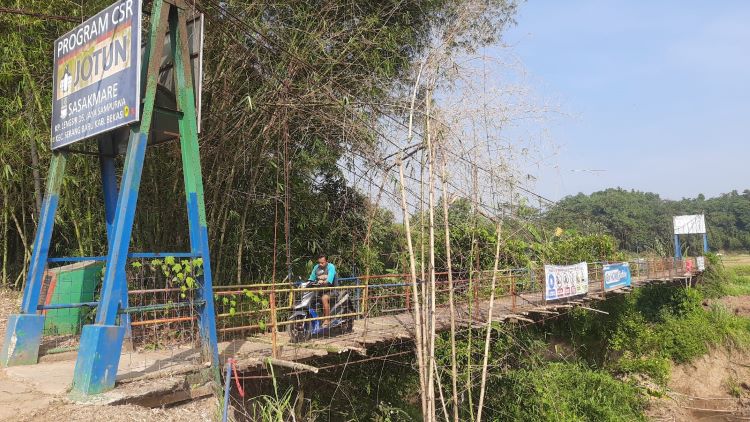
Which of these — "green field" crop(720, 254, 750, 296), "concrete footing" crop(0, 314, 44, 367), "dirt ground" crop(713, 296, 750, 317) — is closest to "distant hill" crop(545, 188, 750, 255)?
"green field" crop(720, 254, 750, 296)

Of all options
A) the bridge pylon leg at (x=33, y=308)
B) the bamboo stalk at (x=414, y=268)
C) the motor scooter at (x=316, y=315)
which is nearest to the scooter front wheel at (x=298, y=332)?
the motor scooter at (x=316, y=315)

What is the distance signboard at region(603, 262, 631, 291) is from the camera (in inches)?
489

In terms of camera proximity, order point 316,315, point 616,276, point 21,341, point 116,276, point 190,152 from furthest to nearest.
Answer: point 616,276
point 316,315
point 21,341
point 190,152
point 116,276

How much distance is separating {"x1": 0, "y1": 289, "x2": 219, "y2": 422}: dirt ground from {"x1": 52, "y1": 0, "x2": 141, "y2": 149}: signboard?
7.53 ft

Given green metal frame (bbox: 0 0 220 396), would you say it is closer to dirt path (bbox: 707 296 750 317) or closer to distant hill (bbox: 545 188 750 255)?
dirt path (bbox: 707 296 750 317)

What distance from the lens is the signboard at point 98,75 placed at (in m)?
4.68

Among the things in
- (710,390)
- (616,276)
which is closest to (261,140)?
(616,276)

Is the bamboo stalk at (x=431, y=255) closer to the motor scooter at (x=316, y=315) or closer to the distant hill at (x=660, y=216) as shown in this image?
the motor scooter at (x=316, y=315)

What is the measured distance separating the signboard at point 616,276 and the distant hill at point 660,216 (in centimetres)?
2762

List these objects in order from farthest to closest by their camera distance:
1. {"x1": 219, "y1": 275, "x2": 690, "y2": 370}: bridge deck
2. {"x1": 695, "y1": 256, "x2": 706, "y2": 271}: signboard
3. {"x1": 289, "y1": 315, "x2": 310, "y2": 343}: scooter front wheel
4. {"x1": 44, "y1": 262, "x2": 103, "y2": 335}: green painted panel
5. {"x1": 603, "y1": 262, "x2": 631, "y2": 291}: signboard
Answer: {"x1": 695, "y1": 256, "x2": 706, "y2": 271}: signboard
{"x1": 603, "y1": 262, "x2": 631, "y2": 291}: signboard
{"x1": 44, "y1": 262, "x2": 103, "y2": 335}: green painted panel
{"x1": 289, "y1": 315, "x2": 310, "y2": 343}: scooter front wheel
{"x1": 219, "y1": 275, "x2": 690, "y2": 370}: bridge deck

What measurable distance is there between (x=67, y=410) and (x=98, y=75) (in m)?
3.02

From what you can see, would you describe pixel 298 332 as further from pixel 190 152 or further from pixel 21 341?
pixel 21 341

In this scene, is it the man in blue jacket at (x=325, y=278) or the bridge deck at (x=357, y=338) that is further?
the man in blue jacket at (x=325, y=278)

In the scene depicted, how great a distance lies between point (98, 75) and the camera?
16.6ft
